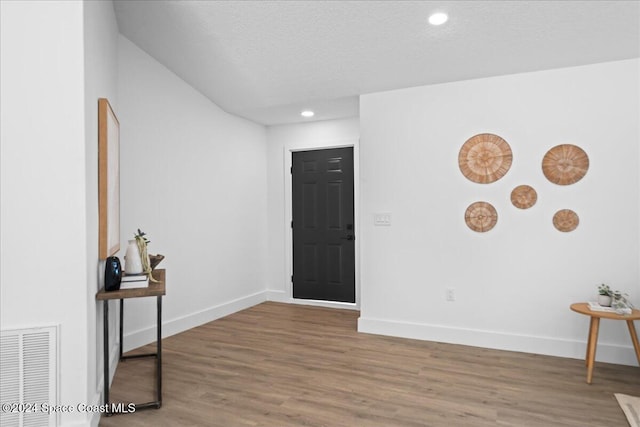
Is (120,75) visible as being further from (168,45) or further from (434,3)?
(434,3)

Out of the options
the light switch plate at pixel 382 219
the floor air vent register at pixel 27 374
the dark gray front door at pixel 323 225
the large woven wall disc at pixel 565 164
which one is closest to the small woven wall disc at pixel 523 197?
the large woven wall disc at pixel 565 164

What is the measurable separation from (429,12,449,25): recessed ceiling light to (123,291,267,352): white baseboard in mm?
3563

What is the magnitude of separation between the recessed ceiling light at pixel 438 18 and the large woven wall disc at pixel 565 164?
1.54 m

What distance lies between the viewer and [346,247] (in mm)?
5254

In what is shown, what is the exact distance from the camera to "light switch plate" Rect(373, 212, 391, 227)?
13.6 ft

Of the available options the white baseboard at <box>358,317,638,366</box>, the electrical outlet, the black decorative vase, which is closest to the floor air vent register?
the black decorative vase

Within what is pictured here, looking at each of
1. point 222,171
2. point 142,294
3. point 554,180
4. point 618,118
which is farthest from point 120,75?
point 618,118

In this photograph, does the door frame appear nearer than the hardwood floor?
No

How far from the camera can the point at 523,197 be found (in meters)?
3.62

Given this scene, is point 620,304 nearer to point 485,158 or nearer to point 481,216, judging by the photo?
point 481,216

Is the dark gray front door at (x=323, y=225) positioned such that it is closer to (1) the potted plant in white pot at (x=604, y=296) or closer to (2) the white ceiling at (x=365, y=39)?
(2) the white ceiling at (x=365, y=39)

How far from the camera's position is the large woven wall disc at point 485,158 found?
3686mm

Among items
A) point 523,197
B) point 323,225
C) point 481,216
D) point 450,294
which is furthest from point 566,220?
point 323,225

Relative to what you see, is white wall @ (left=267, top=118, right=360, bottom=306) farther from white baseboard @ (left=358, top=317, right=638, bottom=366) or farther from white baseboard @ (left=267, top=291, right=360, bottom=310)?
white baseboard @ (left=358, top=317, right=638, bottom=366)
